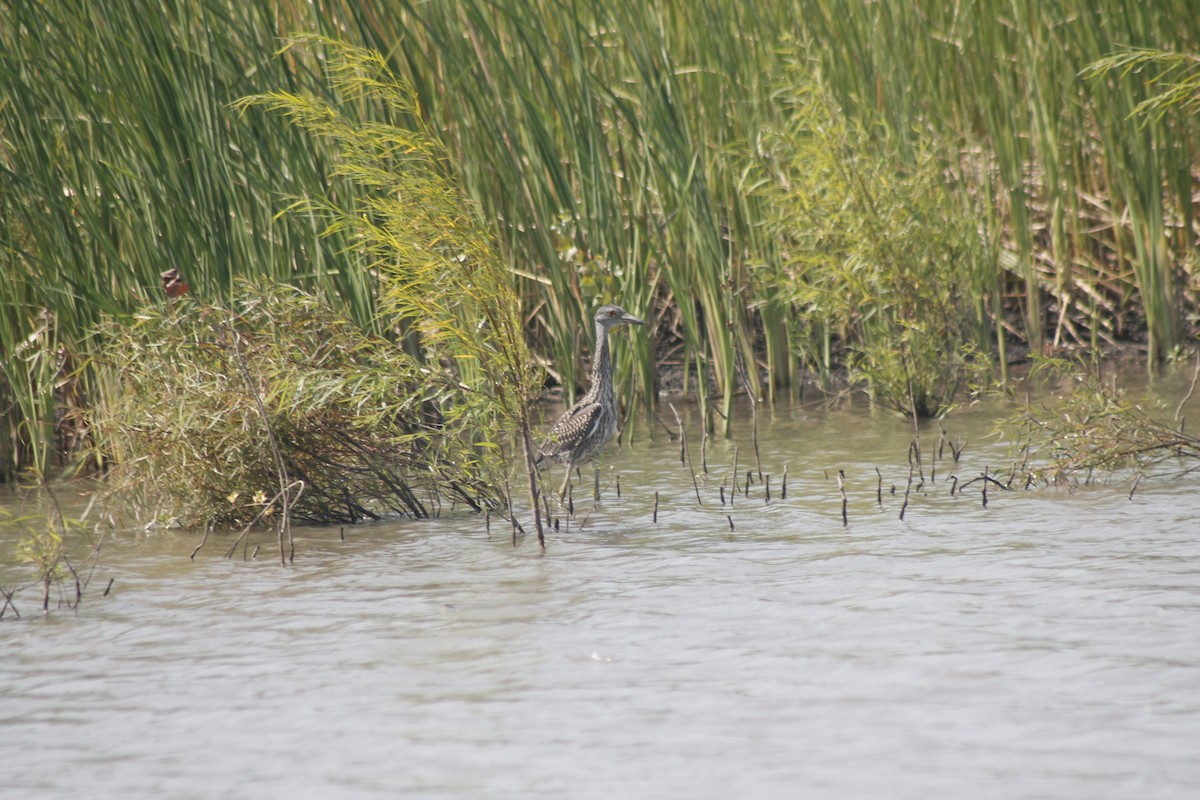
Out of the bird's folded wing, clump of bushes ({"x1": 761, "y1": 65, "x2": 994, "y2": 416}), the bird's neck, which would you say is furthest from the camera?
clump of bushes ({"x1": 761, "y1": 65, "x2": 994, "y2": 416})

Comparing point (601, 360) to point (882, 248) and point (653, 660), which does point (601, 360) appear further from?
point (653, 660)

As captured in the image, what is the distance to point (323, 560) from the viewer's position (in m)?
6.20

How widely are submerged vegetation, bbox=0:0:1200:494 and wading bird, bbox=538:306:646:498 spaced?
1.75 feet

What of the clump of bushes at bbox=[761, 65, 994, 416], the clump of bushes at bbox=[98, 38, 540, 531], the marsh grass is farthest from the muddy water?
the clump of bushes at bbox=[761, 65, 994, 416]

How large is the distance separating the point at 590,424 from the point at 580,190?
217 centimetres

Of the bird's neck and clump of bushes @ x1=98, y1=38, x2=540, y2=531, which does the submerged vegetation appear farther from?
the bird's neck

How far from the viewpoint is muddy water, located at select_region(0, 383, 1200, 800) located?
3.59 metres

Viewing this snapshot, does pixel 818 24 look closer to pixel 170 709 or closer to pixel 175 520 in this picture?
pixel 175 520

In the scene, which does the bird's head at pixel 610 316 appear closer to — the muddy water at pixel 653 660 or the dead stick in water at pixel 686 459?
the dead stick in water at pixel 686 459

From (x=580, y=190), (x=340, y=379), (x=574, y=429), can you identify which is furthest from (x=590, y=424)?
(x=580, y=190)

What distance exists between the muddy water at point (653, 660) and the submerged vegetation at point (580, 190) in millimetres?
1036

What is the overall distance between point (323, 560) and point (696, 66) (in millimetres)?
4436

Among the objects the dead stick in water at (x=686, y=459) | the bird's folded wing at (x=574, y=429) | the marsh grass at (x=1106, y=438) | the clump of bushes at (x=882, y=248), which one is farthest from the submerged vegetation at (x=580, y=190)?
the marsh grass at (x=1106, y=438)

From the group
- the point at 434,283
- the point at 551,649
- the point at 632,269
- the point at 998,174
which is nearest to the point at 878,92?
the point at 998,174
